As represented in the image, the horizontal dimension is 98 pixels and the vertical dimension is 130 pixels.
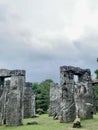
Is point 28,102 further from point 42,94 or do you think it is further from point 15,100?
point 42,94

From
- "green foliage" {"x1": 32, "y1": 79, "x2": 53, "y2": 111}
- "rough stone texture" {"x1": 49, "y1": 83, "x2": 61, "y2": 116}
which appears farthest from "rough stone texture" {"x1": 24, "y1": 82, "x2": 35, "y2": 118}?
"green foliage" {"x1": 32, "y1": 79, "x2": 53, "y2": 111}

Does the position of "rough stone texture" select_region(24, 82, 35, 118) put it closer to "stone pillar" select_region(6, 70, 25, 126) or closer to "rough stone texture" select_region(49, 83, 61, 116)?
"rough stone texture" select_region(49, 83, 61, 116)

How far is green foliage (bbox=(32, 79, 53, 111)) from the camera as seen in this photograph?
44.9 meters

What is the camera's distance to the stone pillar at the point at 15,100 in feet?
67.8

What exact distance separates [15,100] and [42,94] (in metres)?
27.9

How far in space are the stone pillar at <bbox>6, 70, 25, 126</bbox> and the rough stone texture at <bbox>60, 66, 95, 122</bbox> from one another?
301cm

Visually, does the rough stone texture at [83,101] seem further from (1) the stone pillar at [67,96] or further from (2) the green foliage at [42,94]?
(2) the green foliage at [42,94]

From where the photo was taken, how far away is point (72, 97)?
21.4 metres

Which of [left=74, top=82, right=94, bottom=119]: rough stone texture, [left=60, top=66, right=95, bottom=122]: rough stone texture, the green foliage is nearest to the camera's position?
[left=60, top=66, right=95, bottom=122]: rough stone texture

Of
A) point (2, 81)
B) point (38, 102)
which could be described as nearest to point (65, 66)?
point (2, 81)

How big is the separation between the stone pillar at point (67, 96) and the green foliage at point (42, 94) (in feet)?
76.4

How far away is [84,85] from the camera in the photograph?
23734 millimetres

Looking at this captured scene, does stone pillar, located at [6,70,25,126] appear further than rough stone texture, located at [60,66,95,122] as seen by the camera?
No

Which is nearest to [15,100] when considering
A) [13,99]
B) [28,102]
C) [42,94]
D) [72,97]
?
[13,99]
